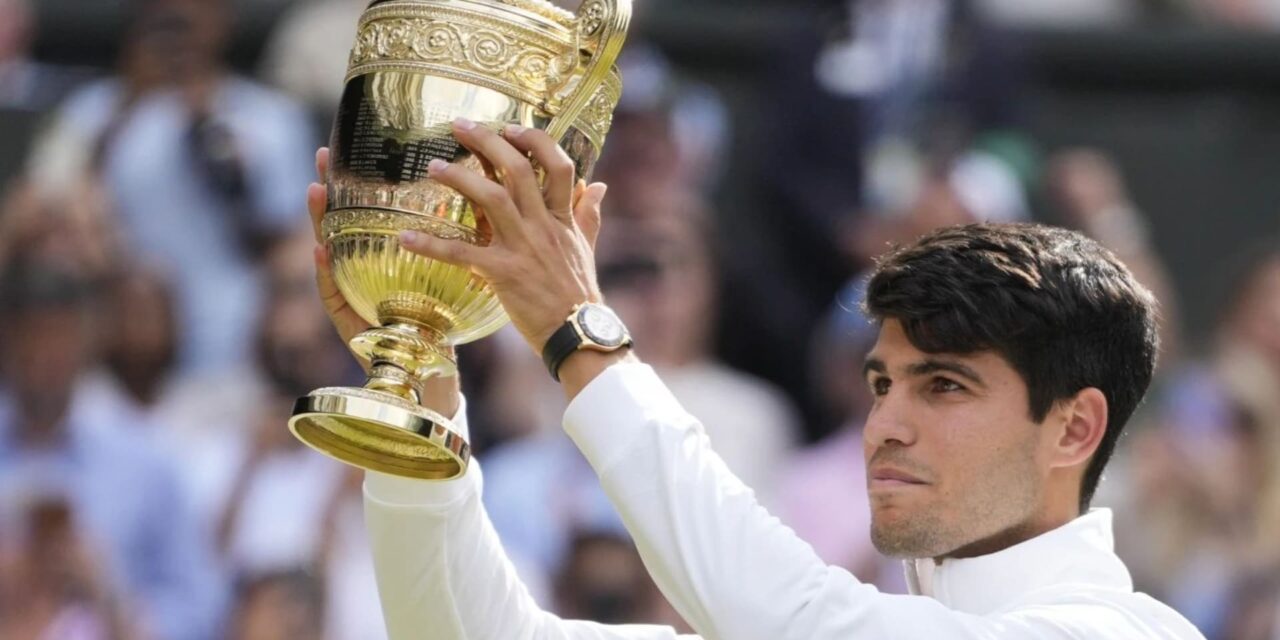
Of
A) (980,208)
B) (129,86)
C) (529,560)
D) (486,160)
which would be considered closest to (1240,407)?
(980,208)

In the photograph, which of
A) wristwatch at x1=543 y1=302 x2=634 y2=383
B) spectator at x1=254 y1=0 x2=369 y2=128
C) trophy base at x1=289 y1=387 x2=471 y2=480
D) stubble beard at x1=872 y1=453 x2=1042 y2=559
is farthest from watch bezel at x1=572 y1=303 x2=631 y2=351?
spectator at x1=254 y1=0 x2=369 y2=128

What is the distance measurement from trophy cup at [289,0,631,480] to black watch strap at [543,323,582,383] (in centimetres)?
14

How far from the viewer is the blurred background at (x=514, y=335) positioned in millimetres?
7184

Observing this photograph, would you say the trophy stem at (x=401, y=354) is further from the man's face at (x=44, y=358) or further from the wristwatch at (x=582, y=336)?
the man's face at (x=44, y=358)

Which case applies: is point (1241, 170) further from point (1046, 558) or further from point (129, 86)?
point (1046, 558)

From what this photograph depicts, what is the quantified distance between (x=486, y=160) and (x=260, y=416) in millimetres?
4237

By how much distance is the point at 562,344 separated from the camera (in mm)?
3295

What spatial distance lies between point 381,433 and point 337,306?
1.25 feet

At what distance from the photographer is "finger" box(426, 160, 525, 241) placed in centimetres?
323

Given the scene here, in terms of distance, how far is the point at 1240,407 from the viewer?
330 inches

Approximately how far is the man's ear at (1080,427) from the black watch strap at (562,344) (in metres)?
0.78

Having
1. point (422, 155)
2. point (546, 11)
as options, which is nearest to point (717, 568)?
point (422, 155)

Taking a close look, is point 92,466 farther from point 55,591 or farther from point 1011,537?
point 1011,537

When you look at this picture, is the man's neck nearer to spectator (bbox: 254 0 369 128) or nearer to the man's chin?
the man's chin
